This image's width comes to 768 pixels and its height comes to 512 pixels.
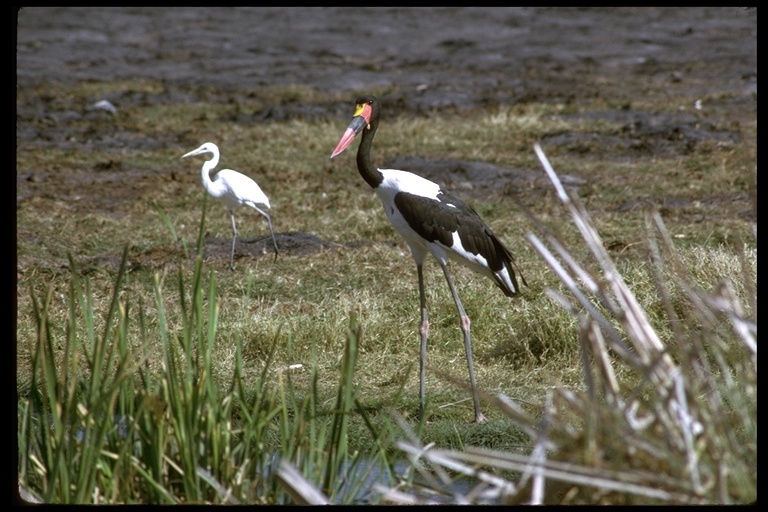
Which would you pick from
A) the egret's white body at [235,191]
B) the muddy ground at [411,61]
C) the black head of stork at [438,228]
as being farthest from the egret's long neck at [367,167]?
the muddy ground at [411,61]

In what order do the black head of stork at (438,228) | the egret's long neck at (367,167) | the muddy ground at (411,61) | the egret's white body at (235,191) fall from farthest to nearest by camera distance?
the muddy ground at (411,61) < the egret's white body at (235,191) < the egret's long neck at (367,167) < the black head of stork at (438,228)

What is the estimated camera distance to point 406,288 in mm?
6445

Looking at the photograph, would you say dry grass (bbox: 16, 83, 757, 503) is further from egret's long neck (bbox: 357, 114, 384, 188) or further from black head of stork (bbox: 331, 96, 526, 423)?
egret's long neck (bbox: 357, 114, 384, 188)

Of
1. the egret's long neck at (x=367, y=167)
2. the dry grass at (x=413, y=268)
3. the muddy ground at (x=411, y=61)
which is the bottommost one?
the dry grass at (x=413, y=268)

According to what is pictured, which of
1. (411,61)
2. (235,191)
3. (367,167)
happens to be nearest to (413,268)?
(235,191)

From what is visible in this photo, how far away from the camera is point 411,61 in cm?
1761

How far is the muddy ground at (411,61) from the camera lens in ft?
38.0

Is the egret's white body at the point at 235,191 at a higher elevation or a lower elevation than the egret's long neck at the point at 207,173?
lower

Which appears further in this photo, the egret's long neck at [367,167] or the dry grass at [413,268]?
the egret's long neck at [367,167]

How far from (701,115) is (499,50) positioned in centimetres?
648

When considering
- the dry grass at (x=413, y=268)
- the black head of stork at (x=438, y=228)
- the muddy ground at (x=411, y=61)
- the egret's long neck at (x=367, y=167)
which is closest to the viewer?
the dry grass at (x=413, y=268)

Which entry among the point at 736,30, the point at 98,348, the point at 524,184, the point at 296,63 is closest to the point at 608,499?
the point at 98,348

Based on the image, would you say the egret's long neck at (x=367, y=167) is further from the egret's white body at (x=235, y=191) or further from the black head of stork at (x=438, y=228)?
the egret's white body at (x=235, y=191)
